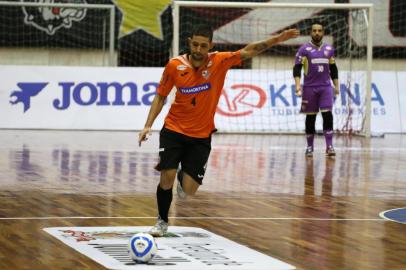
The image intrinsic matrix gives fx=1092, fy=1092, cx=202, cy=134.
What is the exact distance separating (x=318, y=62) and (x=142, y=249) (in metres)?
12.6

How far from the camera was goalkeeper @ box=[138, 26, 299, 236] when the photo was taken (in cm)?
997

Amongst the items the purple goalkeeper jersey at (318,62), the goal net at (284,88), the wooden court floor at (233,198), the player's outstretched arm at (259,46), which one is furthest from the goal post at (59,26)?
the player's outstretched arm at (259,46)

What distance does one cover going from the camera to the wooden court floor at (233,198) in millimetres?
9367

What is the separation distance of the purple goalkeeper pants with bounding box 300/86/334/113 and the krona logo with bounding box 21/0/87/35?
33.3 ft

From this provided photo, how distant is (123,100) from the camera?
84.7ft

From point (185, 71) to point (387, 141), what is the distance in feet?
50.6

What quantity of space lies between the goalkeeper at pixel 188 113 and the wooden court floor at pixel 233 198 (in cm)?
74

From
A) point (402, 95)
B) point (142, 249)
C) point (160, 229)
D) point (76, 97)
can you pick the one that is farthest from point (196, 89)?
point (402, 95)

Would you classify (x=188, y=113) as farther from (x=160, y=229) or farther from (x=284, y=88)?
(x=284, y=88)

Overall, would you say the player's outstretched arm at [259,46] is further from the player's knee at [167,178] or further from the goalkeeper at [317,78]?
the goalkeeper at [317,78]

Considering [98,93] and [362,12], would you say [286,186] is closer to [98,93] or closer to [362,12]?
[98,93]

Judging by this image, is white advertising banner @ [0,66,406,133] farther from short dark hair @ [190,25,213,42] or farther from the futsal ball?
the futsal ball

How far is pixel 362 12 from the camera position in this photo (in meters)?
27.3

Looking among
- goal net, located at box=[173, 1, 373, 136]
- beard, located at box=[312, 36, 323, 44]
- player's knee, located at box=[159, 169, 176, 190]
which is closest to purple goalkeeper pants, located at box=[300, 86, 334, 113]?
beard, located at box=[312, 36, 323, 44]
